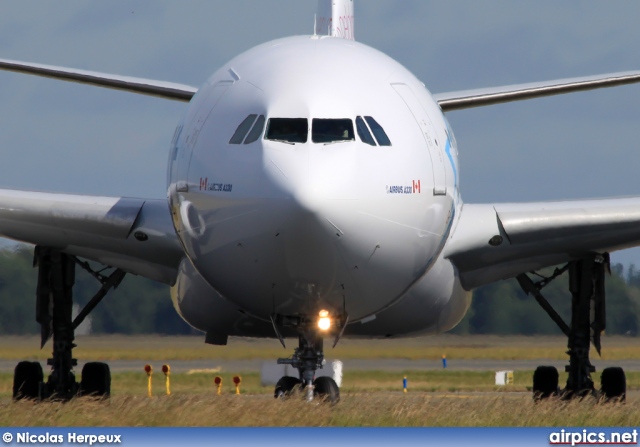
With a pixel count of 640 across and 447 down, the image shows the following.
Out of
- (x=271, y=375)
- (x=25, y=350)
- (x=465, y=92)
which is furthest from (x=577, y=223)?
(x=25, y=350)

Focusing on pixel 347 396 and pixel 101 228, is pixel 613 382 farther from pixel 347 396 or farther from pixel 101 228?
pixel 101 228

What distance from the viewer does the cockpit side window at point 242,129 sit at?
45.4ft

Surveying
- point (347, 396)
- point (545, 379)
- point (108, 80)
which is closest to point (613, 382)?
point (545, 379)

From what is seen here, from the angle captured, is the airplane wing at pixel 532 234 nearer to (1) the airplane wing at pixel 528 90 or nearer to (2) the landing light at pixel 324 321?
(1) the airplane wing at pixel 528 90

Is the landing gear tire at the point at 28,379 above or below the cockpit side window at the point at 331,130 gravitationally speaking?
below

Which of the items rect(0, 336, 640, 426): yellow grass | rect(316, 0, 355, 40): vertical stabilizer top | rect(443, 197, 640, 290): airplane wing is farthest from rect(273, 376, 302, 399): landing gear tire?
rect(316, 0, 355, 40): vertical stabilizer top

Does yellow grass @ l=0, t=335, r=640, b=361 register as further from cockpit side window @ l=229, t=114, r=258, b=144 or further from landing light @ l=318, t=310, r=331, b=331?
cockpit side window @ l=229, t=114, r=258, b=144

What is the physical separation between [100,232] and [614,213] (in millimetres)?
7004

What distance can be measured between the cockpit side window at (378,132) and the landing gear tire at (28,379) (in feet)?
30.0

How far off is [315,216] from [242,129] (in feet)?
5.53

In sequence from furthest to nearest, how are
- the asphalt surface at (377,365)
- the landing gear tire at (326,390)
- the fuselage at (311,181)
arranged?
the asphalt surface at (377,365) → the landing gear tire at (326,390) → the fuselage at (311,181)

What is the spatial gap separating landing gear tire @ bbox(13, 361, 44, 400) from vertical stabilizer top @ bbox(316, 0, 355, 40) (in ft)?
24.5

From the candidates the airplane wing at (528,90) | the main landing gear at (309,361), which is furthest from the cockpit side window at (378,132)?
the airplane wing at (528,90)

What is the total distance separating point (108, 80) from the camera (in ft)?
62.4
